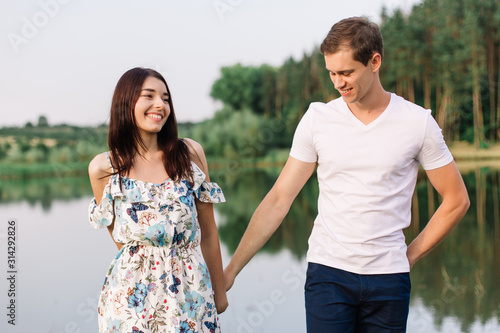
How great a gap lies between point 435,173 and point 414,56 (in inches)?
802

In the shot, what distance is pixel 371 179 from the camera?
1.77 metres

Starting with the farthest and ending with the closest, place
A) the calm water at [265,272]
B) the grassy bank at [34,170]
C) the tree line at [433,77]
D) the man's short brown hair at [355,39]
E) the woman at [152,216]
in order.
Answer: the tree line at [433,77]
the grassy bank at [34,170]
the calm water at [265,272]
the woman at [152,216]
the man's short brown hair at [355,39]

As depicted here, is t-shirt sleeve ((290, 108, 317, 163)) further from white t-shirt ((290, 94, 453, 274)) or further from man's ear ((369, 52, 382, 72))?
man's ear ((369, 52, 382, 72))

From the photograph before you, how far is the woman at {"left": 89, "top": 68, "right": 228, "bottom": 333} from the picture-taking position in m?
1.84

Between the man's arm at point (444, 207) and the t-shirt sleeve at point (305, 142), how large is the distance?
0.38 m

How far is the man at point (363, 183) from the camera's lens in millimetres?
1770

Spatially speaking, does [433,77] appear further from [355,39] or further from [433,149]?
[355,39]

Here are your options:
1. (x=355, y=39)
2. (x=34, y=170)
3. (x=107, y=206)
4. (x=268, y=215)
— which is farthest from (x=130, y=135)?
(x=34, y=170)

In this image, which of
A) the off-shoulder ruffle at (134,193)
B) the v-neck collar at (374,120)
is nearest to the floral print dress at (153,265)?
the off-shoulder ruffle at (134,193)

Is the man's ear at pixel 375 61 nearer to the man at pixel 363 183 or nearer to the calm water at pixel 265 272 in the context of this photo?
the man at pixel 363 183

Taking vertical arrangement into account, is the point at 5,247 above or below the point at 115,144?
below

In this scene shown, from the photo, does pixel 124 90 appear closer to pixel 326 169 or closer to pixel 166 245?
pixel 166 245

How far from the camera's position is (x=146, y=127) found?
6.29ft

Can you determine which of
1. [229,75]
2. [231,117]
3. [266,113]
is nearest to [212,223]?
[231,117]
